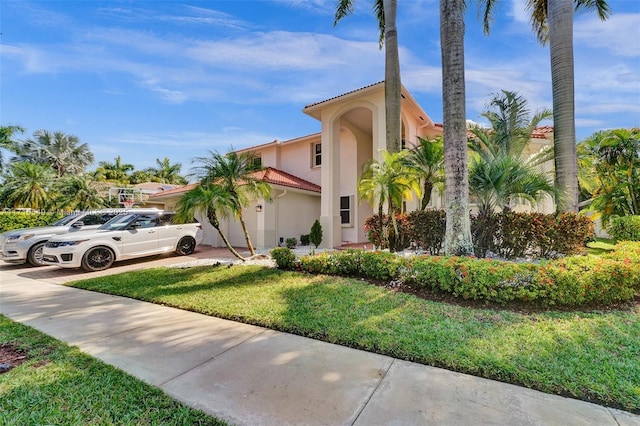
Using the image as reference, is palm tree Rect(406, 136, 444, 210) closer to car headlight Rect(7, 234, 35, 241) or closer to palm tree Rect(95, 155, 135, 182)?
car headlight Rect(7, 234, 35, 241)

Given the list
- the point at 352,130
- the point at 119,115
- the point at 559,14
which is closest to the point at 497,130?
the point at 559,14

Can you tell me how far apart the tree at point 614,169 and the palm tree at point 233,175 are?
13010 mm

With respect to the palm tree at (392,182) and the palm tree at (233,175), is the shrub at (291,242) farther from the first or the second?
the palm tree at (392,182)

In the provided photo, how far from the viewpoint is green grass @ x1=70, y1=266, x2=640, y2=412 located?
3.04 metres

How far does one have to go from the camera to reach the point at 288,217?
1523 cm

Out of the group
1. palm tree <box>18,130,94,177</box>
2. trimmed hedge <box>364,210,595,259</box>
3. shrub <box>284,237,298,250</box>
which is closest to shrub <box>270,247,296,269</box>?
trimmed hedge <box>364,210,595,259</box>

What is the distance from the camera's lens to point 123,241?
10.4 meters

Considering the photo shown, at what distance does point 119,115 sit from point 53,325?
13610 mm

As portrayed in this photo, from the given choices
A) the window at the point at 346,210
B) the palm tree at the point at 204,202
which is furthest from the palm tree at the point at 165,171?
the palm tree at the point at 204,202

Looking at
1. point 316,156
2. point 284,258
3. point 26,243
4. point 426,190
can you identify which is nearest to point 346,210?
point 316,156

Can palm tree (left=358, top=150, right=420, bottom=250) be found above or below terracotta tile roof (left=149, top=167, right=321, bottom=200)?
below

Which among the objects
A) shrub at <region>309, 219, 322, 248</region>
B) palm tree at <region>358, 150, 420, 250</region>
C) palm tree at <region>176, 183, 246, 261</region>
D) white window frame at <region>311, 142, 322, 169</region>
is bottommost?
shrub at <region>309, 219, 322, 248</region>

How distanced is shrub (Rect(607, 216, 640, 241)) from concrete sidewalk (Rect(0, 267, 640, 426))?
1040 centimetres

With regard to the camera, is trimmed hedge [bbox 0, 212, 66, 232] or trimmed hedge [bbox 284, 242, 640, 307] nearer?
trimmed hedge [bbox 284, 242, 640, 307]
